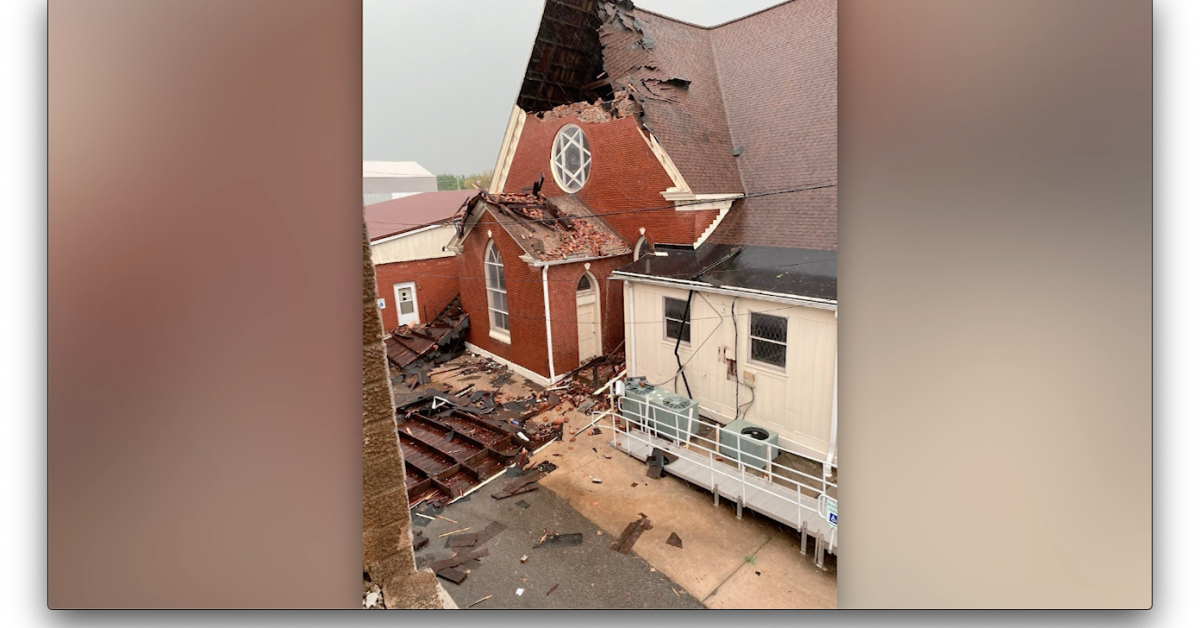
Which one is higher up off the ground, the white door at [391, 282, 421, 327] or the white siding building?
the white siding building

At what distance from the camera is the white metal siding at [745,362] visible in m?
4.27

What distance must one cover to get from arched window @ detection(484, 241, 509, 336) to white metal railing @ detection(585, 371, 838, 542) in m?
2.57

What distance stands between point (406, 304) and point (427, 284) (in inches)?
22.9

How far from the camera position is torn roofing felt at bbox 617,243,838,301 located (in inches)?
175

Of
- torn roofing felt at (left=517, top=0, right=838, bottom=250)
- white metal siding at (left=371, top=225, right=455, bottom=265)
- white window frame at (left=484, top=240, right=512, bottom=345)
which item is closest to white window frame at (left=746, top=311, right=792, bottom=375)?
torn roofing felt at (left=517, top=0, right=838, bottom=250)

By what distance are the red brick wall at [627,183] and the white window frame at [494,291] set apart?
1.86 m

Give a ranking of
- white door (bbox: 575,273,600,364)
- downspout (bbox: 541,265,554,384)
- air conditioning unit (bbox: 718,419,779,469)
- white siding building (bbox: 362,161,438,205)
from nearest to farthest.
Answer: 1. air conditioning unit (bbox: 718,419,779,469)
2. downspout (bbox: 541,265,554,384)
3. white door (bbox: 575,273,600,364)
4. white siding building (bbox: 362,161,438,205)

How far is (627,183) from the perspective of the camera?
729 cm

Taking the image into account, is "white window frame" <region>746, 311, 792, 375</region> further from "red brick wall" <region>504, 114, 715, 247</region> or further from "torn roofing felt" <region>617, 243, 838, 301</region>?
"red brick wall" <region>504, 114, 715, 247</region>

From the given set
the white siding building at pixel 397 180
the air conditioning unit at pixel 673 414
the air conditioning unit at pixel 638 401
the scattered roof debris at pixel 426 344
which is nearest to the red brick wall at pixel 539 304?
the scattered roof debris at pixel 426 344

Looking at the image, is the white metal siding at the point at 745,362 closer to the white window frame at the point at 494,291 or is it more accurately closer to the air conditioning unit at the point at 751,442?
the air conditioning unit at the point at 751,442

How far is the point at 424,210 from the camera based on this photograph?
398 inches
